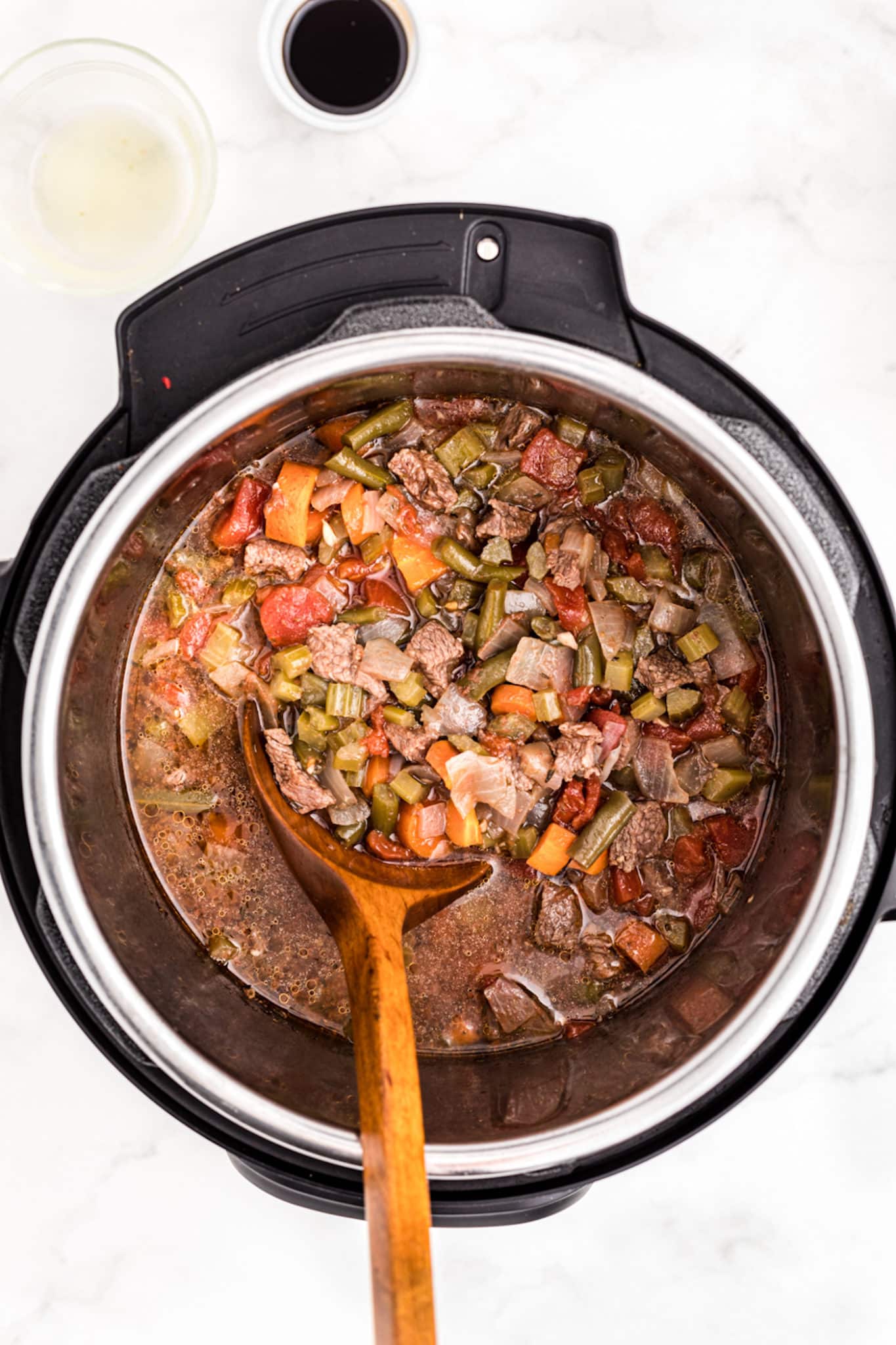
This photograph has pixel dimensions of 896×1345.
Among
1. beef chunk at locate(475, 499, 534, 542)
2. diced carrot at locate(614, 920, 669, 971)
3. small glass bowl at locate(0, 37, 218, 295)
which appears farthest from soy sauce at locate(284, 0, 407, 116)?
diced carrot at locate(614, 920, 669, 971)

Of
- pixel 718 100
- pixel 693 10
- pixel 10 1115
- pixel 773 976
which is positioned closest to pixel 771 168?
pixel 718 100

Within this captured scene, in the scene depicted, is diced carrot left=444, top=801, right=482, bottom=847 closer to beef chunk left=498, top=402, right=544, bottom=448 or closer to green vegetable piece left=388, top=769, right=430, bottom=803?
green vegetable piece left=388, top=769, right=430, bottom=803

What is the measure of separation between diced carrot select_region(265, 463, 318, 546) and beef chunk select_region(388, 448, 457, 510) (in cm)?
17

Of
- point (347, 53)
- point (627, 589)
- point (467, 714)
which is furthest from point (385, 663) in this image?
point (347, 53)

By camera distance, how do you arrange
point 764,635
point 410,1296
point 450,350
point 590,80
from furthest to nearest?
point 590,80 → point 764,635 → point 450,350 → point 410,1296

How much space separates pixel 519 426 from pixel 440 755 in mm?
675

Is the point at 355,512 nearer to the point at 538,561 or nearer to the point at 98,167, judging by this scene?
the point at 538,561

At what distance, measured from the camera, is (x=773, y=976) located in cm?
174

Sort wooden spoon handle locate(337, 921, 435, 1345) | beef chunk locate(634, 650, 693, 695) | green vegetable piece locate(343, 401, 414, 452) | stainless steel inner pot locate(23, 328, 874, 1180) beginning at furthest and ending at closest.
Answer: beef chunk locate(634, 650, 693, 695) → green vegetable piece locate(343, 401, 414, 452) → stainless steel inner pot locate(23, 328, 874, 1180) → wooden spoon handle locate(337, 921, 435, 1345)

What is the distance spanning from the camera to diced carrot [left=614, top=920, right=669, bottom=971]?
2164 mm

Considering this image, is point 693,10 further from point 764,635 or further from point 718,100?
point 764,635

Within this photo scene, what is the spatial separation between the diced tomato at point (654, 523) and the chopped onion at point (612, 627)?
0.15m

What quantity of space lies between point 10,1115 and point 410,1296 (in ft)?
4.31

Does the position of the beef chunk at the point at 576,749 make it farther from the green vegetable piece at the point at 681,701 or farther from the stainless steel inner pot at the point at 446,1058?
the stainless steel inner pot at the point at 446,1058
